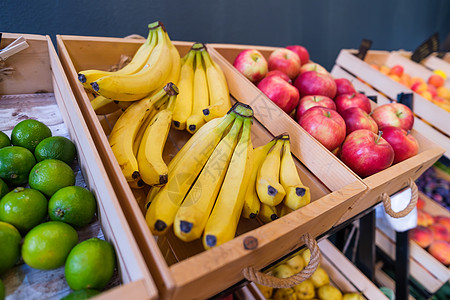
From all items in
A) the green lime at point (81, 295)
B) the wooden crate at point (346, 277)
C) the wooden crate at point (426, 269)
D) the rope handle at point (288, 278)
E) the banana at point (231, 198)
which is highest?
the banana at point (231, 198)

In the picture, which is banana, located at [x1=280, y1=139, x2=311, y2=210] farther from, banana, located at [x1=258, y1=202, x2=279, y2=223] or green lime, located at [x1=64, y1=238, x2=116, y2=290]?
green lime, located at [x1=64, y1=238, x2=116, y2=290]

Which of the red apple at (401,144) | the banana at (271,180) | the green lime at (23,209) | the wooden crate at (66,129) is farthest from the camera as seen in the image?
the red apple at (401,144)

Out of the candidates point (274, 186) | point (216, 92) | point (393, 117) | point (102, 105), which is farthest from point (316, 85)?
point (102, 105)

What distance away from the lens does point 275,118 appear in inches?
43.7

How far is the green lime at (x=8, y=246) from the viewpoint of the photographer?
58 cm

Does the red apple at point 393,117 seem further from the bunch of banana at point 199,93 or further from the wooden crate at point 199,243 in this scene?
the bunch of banana at point 199,93

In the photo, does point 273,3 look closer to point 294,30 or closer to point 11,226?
point 294,30

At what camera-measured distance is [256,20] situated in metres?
2.52

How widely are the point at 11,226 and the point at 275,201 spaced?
0.65 metres

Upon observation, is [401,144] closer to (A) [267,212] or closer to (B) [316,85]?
(B) [316,85]

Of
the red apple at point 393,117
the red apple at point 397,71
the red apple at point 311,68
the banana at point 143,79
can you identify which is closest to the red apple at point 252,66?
the red apple at point 311,68

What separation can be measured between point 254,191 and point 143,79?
549mm

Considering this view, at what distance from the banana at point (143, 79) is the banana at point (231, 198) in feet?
1.29

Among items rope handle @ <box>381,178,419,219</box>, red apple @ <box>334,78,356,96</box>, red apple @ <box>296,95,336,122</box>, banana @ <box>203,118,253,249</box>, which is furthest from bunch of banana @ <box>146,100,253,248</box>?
red apple @ <box>334,78,356,96</box>
